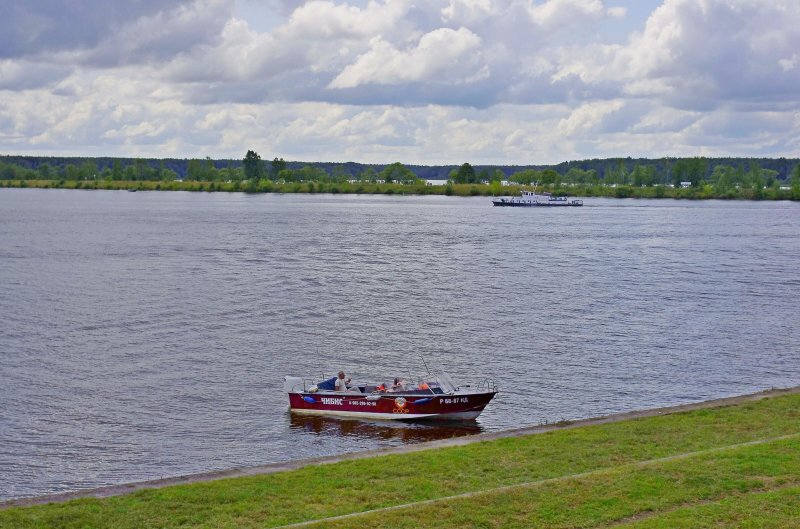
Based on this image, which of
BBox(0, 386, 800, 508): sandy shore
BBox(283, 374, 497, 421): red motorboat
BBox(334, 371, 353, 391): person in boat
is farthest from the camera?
BBox(334, 371, 353, 391): person in boat

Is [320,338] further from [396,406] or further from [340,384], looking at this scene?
[396,406]

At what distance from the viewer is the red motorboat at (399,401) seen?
36.7m

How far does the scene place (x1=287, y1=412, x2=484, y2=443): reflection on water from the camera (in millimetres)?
35344

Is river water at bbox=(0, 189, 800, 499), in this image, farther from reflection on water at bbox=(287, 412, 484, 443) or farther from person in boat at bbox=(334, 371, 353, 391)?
person in boat at bbox=(334, 371, 353, 391)

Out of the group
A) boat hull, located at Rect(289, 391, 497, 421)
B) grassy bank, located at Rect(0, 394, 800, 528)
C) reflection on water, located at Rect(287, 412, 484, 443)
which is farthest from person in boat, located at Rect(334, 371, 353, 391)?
grassy bank, located at Rect(0, 394, 800, 528)

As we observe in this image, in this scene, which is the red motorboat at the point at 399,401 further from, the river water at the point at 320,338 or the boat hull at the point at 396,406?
the river water at the point at 320,338

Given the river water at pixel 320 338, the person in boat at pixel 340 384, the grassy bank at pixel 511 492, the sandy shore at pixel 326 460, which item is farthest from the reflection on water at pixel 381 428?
the grassy bank at pixel 511 492

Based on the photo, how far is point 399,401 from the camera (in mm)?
36875

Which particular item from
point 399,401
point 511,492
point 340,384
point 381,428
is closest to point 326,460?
point 511,492

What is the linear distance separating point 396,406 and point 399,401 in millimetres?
254

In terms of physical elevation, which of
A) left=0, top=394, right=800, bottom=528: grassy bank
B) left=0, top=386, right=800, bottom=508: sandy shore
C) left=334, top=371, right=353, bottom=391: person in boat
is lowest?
left=334, top=371, right=353, bottom=391: person in boat

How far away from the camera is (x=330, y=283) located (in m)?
78.9

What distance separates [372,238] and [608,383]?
8973 centimetres

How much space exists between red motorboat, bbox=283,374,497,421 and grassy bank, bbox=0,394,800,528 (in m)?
10.6
